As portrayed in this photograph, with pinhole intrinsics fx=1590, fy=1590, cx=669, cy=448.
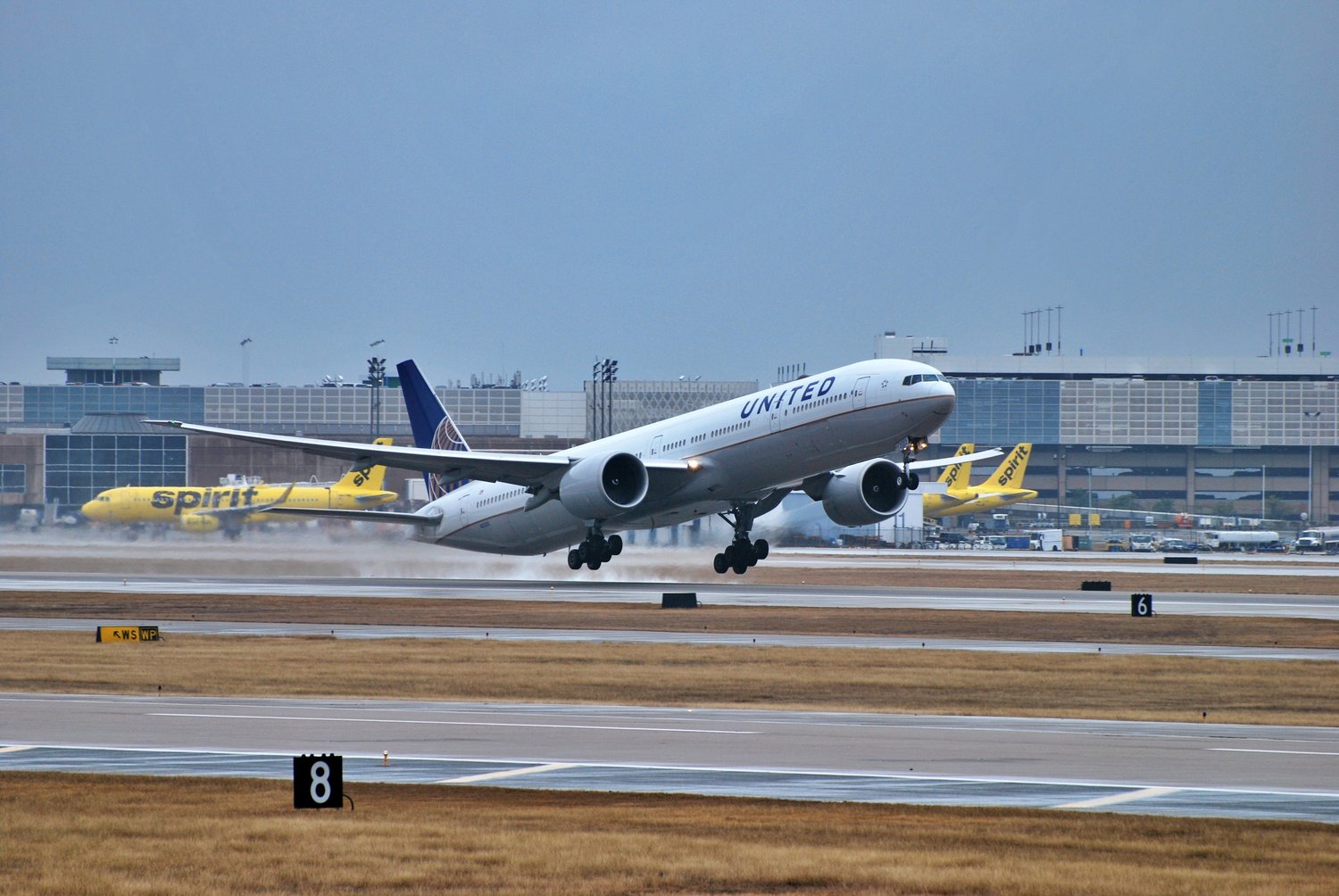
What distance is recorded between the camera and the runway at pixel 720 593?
51.2 m

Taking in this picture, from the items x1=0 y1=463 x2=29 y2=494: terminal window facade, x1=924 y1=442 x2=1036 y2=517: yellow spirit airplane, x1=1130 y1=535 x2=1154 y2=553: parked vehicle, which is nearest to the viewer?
x1=1130 y1=535 x2=1154 y2=553: parked vehicle

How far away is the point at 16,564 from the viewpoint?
245 feet

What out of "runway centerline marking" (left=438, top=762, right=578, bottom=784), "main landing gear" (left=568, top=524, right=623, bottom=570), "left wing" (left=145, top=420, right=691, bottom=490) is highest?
"left wing" (left=145, top=420, right=691, bottom=490)

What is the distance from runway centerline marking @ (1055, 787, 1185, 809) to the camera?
1594cm

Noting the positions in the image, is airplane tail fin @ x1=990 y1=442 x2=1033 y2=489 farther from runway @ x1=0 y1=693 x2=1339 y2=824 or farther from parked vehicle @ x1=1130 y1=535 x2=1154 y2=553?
runway @ x1=0 y1=693 x2=1339 y2=824

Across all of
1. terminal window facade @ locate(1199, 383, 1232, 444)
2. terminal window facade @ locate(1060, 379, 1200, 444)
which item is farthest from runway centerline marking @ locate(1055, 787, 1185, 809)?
terminal window facade @ locate(1199, 383, 1232, 444)

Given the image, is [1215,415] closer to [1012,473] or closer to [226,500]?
[1012,473]

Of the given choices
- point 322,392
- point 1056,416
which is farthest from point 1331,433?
point 322,392

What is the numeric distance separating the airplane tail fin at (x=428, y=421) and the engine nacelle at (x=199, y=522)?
90.5ft

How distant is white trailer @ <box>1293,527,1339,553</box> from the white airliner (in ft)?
283

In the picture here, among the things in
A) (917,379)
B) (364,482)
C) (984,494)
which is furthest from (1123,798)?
(984,494)

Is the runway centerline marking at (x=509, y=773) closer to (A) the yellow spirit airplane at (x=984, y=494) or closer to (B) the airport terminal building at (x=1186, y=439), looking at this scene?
(A) the yellow spirit airplane at (x=984, y=494)

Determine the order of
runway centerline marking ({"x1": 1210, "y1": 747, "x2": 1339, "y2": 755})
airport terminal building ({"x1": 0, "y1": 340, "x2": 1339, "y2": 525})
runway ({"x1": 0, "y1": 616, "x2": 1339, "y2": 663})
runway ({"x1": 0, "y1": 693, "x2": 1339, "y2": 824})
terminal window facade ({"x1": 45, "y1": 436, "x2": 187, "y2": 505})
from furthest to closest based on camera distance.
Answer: airport terminal building ({"x1": 0, "y1": 340, "x2": 1339, "y2": 525}) < terminal window facade ({"x1": 45, "y1": 436, "x2": 187, "y2": 505}) < runway ({"x1": 0, "y1": 616, "x2": 1339, "y2": 663}) < runway centerline marking ({"x1": 1210, "y1": 747, "x2": 1339, "y2": 755}) < runway ({"x1": 0, "y1": 693, "x2": 1339, "y2": 824})

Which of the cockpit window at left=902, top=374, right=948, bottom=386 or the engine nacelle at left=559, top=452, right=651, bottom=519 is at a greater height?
the cockpit window at left=902, top=374, right=948, bottom=386
